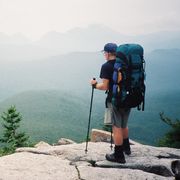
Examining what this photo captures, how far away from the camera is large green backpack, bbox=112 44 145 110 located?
7.99 metres

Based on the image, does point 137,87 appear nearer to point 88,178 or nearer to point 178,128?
point 88,178

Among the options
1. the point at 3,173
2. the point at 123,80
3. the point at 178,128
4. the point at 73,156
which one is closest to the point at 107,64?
the point at 123,80

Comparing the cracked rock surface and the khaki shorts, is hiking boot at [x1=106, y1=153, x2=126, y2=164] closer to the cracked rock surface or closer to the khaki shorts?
the cracked rock surface

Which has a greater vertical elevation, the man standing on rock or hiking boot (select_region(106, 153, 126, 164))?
the man standing on rock

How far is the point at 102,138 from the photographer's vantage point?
79.7 feet

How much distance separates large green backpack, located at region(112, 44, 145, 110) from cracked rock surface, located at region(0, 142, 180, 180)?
1568mm

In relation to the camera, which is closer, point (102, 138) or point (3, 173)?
point (3, 173)

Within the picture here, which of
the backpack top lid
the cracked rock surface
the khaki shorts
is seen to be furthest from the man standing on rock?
the backpack top lid

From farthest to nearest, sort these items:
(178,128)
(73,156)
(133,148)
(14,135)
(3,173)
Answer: (14,135), (178,128), (133,148), (73,156), (3,173)

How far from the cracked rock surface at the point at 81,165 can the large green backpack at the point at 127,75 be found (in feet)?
5.14

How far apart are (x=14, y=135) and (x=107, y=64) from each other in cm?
3174

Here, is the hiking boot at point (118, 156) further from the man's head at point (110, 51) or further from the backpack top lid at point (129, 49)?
the backpack top lid at point (129, 49)

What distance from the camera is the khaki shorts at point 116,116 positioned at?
8539 mm

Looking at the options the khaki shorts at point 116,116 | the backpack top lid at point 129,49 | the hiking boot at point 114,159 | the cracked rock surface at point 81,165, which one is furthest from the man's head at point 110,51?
the cracked rock surface at point 81,165
